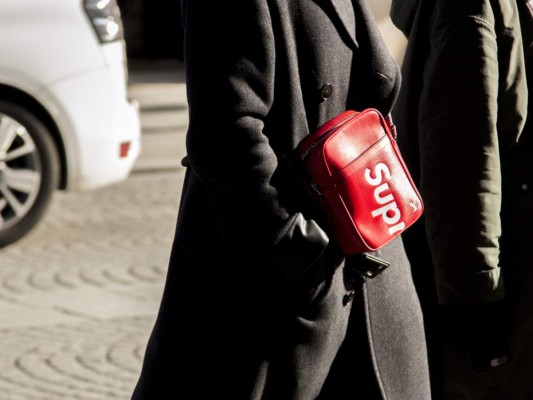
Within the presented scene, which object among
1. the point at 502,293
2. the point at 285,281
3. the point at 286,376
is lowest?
the point at 502,293

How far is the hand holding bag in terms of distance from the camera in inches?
96.1

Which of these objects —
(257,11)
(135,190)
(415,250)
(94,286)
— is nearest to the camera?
(257,11)

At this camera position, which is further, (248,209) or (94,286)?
(94,286)

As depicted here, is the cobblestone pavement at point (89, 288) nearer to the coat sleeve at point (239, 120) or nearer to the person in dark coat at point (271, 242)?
the person in dark coat at point (271, 242)

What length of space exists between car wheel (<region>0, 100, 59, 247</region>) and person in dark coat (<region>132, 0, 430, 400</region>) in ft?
15.0

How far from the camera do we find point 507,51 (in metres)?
2.99

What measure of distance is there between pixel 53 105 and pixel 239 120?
15.9 ft

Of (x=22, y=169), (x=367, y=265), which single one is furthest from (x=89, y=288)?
(x=367, y=265)

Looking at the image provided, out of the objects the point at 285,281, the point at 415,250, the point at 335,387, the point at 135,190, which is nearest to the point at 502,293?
the point at 415,250

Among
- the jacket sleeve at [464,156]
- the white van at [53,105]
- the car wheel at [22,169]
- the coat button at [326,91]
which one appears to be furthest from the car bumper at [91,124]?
the coat button at [326,91]

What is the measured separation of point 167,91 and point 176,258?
9.41 meters

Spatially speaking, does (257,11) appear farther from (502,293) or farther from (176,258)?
(502,293)

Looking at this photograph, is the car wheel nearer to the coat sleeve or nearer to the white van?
the white van

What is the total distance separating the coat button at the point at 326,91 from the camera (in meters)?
2.50
